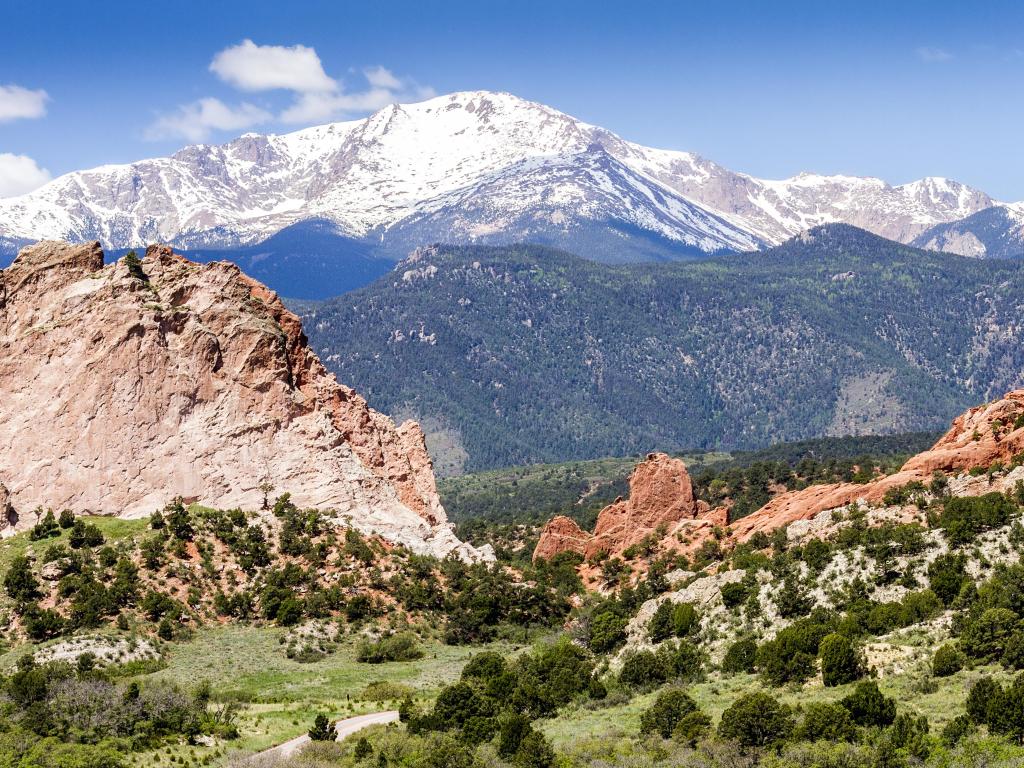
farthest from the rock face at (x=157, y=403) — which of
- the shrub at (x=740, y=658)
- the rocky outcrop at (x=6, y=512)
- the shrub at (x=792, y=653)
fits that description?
the shrub at (x=792, y=653)

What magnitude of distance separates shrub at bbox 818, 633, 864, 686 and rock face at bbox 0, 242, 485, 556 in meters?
54.0

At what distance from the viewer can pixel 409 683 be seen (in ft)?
→ 304

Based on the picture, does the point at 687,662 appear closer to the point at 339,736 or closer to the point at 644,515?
the point at 339,736

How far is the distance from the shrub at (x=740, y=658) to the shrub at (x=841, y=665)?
804 cm

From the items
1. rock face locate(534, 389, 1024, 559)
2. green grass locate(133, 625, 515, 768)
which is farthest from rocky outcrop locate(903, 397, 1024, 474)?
green grass locate(133, 625, 515, 768)

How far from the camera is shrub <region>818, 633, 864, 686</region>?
72188 mm

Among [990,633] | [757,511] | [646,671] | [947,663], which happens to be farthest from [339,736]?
[757,511]

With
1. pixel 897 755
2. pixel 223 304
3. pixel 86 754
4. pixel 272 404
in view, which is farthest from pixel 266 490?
pixel 897 755

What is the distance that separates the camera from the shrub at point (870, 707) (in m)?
63.7

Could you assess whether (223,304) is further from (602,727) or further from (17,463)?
(602,727)

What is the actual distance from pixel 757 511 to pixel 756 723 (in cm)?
6769

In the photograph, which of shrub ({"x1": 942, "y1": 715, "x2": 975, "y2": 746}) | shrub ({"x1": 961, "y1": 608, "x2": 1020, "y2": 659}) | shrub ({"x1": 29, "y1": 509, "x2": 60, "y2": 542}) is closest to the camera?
shrub ({"x1": 942, "y1": 715, "x2": 975, "y2": 746})

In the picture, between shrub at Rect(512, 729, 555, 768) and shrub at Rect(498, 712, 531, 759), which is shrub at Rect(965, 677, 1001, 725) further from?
shrub at Rect(498, 712, 531, 759)

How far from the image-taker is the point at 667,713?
231ft
